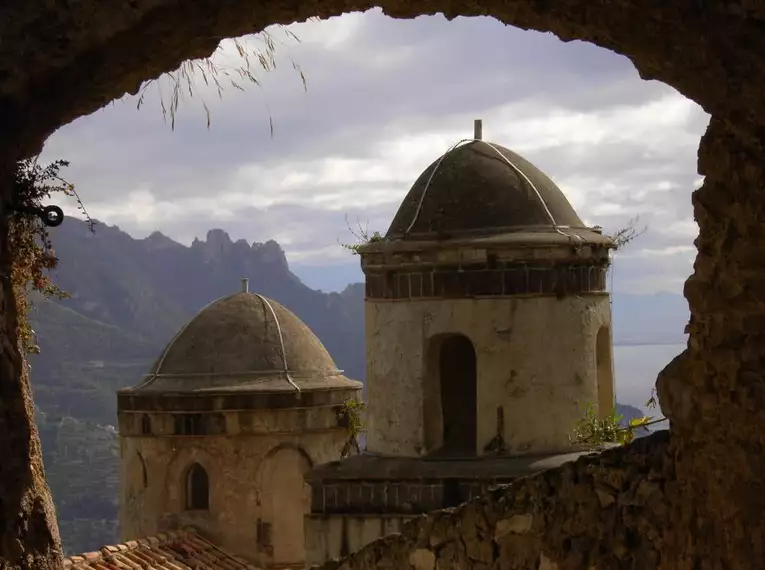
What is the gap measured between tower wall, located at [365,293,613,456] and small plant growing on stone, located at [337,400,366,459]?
3.09 m

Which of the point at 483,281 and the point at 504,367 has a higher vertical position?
the point at 483,281

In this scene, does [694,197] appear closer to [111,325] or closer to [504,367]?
[504,367]

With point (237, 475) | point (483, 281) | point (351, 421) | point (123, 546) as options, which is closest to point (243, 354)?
point (237, 475)

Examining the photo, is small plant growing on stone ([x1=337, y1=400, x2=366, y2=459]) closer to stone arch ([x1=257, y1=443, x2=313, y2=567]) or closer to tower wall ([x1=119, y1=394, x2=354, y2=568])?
tower wall ([x1=119, y1=394, x2=354, y2=568])

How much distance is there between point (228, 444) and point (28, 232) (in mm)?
10060

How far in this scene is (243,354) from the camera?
1567 centimetres

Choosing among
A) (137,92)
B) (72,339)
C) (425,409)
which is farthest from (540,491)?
(72,339)

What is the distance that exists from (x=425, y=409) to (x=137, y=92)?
6190 mm

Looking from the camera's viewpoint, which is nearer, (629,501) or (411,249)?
(629,501)

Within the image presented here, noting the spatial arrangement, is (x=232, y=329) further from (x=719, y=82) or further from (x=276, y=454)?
(x=719, y=82)

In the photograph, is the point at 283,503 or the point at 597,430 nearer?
the point at 597,430

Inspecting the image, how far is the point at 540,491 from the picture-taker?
5719 mm

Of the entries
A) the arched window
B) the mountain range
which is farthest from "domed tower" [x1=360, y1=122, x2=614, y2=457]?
the mountain range

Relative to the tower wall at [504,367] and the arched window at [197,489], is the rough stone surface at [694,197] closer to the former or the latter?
the tower wall at [504,367]
